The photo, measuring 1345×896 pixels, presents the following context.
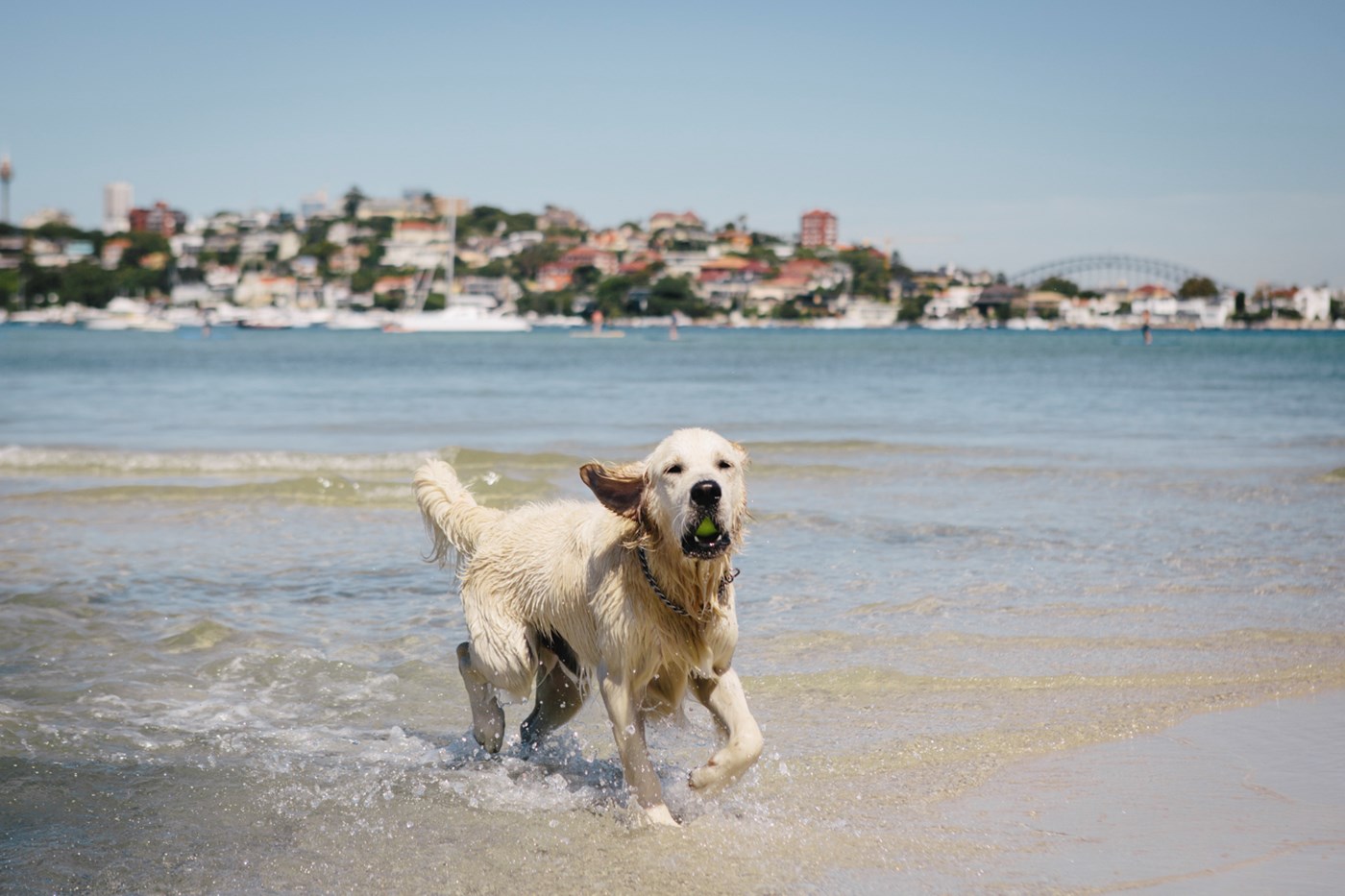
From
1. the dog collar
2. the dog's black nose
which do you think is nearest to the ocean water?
the dog collar

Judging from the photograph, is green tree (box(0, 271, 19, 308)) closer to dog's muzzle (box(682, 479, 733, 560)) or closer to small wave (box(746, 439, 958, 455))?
Answer: small wave (box(746, 439, 958, 455))

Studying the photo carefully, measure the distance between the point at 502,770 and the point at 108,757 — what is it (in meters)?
1.70

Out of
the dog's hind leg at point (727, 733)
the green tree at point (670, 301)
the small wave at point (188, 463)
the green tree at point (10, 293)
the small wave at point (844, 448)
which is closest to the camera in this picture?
the dog's hind leg at point (727, 733)

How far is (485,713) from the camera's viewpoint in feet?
18.3

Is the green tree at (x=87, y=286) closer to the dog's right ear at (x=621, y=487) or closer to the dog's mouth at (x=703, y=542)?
the dog's right ear at (x=621, y=487)

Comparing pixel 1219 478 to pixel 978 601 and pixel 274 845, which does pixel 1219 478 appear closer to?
pixel 978 601

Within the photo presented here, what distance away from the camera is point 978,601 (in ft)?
27.2

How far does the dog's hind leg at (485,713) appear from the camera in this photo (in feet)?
18.2

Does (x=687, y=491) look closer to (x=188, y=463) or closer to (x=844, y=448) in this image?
(x=188, y=463)

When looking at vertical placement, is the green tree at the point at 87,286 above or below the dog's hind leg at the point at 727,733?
above

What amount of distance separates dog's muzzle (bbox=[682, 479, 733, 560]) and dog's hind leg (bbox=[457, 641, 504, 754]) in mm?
1659

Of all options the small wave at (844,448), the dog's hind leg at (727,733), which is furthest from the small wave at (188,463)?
the dog's hind leg at (727,733)

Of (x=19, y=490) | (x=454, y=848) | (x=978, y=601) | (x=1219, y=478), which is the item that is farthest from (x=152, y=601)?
(x=1219, y=478)

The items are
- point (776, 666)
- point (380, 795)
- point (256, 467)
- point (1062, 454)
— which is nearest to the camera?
point (380, 795)
